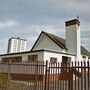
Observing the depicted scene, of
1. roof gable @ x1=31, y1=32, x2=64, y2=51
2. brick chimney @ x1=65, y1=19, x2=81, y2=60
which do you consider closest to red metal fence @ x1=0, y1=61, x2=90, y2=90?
roof gable @ x1=31, y1=32, x2=64, y2=51

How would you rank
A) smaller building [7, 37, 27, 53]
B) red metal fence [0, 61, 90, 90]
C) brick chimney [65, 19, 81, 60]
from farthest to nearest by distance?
smaller building [7, 37, 27, 53]
brick chimney [65, 19, 81, 60]
red metal fence [0, 61, 90, 90]

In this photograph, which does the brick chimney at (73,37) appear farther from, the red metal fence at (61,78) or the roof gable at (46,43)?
the red metal fence at (61,78)

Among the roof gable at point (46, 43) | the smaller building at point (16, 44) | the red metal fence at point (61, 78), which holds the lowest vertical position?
the red metal fence at point (61, 78)

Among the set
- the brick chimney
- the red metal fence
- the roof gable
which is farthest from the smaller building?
the red metal fence

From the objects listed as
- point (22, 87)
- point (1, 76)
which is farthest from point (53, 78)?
point (1, 76)

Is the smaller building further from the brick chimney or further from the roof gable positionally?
the brick chimney

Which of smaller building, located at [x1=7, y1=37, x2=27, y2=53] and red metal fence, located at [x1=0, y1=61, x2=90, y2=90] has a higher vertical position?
smaller building, located at [x1=7, y1=37, x2=27, y2=53]

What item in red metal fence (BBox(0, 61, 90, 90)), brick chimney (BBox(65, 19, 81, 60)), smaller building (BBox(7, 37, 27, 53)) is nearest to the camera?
red metal fence (BBox(0, 61, 90, 90))

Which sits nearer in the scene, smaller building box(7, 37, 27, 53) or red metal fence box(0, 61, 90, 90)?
red metal fence box(0, 61, 90, 90)

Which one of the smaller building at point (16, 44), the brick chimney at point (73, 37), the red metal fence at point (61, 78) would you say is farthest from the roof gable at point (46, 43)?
the smaller building at point (16, 44)

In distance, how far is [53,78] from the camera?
8125 millimetres

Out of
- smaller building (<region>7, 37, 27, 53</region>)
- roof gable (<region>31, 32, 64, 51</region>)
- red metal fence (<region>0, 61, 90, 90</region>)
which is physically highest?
smaller building (<region>7, 37, 27, 53</region>)

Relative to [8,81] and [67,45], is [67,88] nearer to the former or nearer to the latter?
[8,81]

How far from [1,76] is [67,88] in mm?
7267
